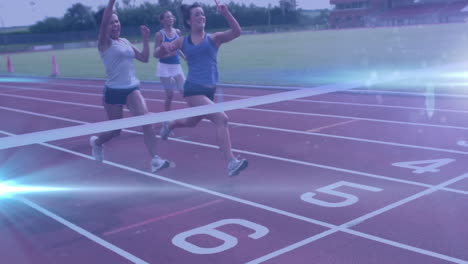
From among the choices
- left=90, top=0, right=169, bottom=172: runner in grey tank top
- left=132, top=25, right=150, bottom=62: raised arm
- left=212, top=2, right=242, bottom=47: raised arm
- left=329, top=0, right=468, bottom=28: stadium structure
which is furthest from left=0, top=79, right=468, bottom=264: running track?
left=329, top=0, right=468, bottom=28: stadium structure

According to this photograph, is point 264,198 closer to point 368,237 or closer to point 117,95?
point 368,237

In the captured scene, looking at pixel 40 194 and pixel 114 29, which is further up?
pixel 114 29

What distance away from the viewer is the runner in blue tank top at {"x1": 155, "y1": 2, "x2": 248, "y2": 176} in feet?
20.8

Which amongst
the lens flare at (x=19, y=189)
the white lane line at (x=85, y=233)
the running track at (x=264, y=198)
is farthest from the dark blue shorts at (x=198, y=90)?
the white lane line at (x=85, y=233)

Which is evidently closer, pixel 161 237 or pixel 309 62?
pixel 161 237

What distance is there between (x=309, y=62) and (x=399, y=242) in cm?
1904

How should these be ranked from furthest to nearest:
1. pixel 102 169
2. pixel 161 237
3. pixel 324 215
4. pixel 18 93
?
pixel 18 93, pixel 102 169, pixel 324 215, pixel 161 237

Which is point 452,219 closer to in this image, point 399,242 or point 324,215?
point 399,242

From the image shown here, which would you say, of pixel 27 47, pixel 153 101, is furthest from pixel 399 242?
pixel 27 47

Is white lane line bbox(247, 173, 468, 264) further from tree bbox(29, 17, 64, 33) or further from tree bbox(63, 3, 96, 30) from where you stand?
tree bbox(29, 17, 64, 33)

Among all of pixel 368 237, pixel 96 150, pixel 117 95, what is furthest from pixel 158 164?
pixel 368 237

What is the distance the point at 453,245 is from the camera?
14.3 feet

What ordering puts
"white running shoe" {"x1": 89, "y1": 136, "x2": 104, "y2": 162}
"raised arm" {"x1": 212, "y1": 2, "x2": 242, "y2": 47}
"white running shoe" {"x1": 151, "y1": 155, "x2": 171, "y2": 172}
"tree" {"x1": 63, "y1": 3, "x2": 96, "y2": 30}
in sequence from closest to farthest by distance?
1. "raised arm" {"x1": 212, "y1": 2, "x2": 242, "y2": 47}
2. "white running shoe" {"x1": 151, "y1": 155, "x2": 171, "y2": 172}
3. "white running shoe" {"x1": 89, "y1": 136, "x2": 104, "y2": 162}
4. "tree" {"x1": 63, "y1": 3, "x2": 96, "y2": 30}

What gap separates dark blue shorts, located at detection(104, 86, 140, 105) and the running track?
103 cm
